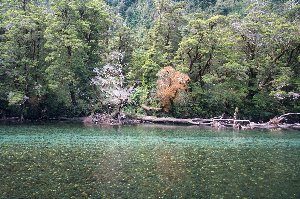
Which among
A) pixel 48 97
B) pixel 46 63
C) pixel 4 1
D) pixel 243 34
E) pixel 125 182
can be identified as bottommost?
pixel 125 182

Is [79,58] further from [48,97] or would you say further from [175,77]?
[175,77]

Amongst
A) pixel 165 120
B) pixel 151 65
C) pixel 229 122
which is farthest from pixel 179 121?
pixel 151 65

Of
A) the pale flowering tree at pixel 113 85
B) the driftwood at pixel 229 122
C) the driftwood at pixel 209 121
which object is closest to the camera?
the driftwood at pixel 229 122

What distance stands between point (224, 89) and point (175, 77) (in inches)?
360

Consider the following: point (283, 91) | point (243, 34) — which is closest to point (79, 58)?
point (243, 34)


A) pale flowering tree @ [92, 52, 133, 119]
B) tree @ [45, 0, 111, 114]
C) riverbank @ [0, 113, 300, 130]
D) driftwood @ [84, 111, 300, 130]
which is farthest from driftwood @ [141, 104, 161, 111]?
tree @ [45, 0, 111, 114]

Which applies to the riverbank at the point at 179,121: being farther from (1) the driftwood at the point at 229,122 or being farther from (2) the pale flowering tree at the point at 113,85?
(2) the pale flowering tree at the point at 113,85

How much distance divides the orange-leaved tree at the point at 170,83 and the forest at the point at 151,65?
0.16 metres

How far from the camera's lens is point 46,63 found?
61250 mm

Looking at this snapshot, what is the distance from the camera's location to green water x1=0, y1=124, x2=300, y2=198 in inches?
746

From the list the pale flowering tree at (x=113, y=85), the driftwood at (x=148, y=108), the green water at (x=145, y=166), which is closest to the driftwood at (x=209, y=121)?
the driftwood at (x=148, y=108)

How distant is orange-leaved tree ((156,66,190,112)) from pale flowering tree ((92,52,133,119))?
19.3 feet

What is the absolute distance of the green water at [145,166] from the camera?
18938mm

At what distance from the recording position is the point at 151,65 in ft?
204
